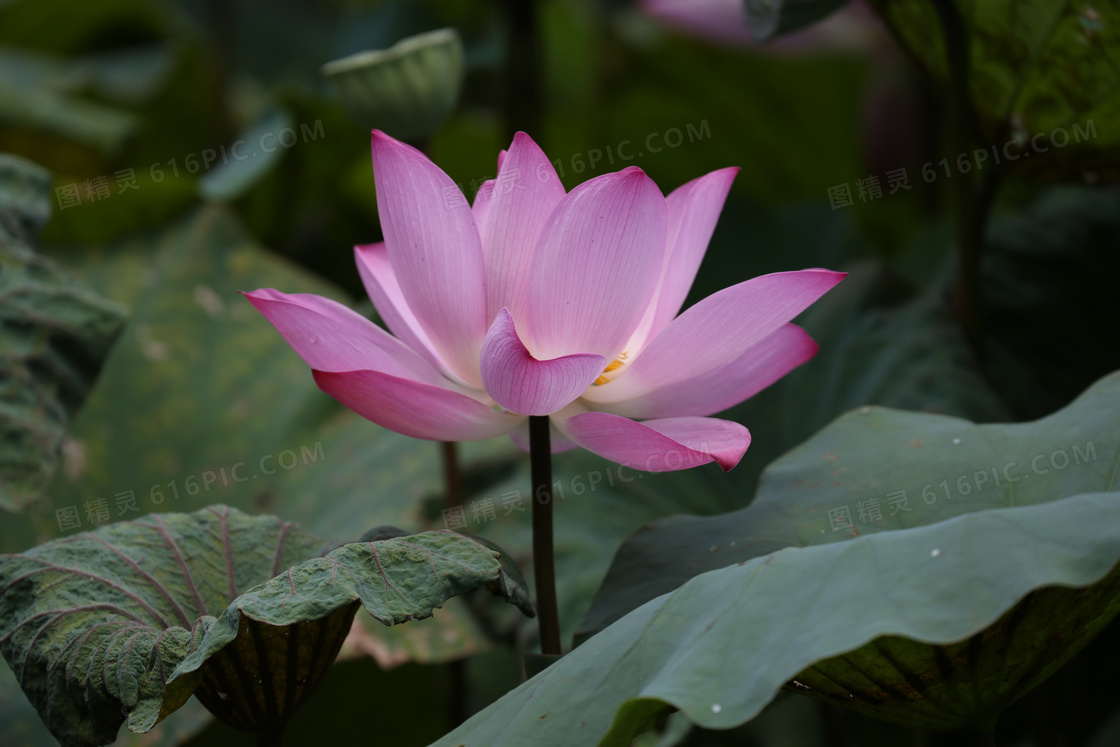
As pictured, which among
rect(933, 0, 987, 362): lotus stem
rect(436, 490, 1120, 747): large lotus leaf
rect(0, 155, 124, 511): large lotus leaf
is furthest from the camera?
rect(933, 0, 987, 362): lotus stem

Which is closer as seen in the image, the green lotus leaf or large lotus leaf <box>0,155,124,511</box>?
the green lotus leaf

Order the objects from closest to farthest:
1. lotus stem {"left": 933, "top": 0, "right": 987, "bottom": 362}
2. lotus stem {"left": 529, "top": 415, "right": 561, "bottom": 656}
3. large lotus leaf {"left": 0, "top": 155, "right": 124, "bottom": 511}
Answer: lotus stem {"left": 529, "top": 415, "right": 561, "bottom": 656}, large lotus leaf {"left": 0, "top": 155, "right": 124, "bottom": 511}, lotus stem {"left": 933, "top": 0, "right": 987, "bottom": 362}

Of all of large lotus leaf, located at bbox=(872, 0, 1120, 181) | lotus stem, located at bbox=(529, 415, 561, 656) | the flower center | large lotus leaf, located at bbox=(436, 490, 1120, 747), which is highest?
large lotus leaf, located at bbox=(872, 0, 1120, 181)

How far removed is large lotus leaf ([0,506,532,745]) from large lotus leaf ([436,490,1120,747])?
63 mm

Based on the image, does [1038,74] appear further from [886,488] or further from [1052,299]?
[886,488]

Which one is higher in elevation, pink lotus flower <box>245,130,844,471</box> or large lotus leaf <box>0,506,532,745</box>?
pink lotus flower <box>245,130,844,471</box>

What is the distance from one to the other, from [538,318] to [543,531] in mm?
114

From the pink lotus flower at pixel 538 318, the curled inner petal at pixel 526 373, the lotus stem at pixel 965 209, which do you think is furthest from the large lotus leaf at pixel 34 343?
the lotus stem at pixel 965 209

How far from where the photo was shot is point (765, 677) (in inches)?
14.9

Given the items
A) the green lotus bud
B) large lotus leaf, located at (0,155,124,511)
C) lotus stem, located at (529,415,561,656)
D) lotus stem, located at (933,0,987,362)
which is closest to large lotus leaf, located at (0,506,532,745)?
lotus stem, located at (529,415,561,656)

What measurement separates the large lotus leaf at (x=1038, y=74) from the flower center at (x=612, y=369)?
44cm

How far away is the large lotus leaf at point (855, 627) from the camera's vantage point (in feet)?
1.23

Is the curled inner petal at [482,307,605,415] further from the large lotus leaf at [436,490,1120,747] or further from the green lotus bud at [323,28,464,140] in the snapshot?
the green lotus bud at [323,28,464,140]

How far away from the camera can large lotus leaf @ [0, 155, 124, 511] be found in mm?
672
